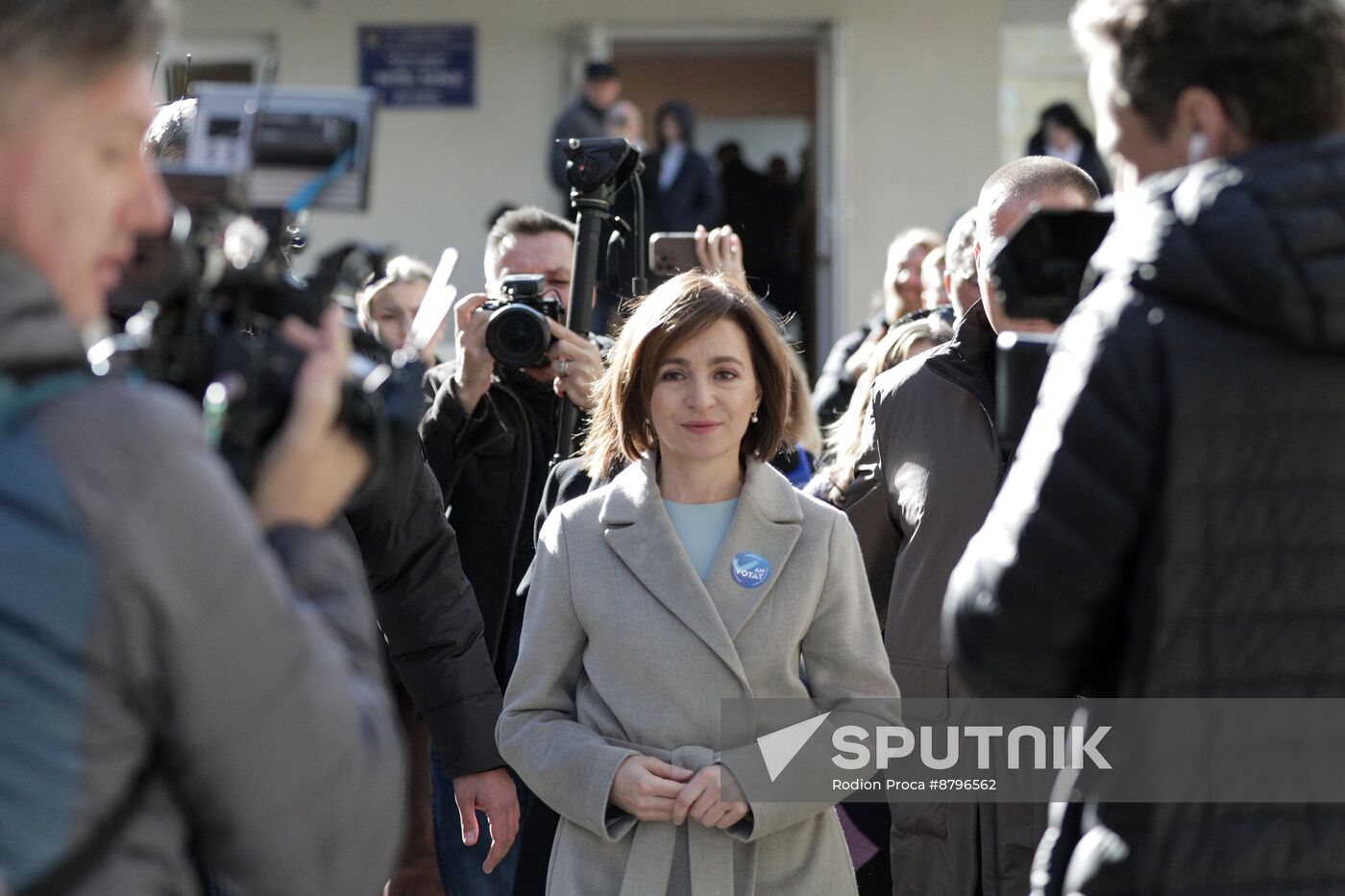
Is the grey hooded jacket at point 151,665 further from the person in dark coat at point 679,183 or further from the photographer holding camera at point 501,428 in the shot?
the person in dark coat at point 679,183

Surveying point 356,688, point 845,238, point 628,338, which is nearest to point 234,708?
point 356,688

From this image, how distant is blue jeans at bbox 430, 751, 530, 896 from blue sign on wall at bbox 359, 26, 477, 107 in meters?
5.88

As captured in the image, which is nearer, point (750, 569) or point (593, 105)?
point (750, 569)

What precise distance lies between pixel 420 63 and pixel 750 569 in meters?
7.16

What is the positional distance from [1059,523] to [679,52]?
877 centimetres

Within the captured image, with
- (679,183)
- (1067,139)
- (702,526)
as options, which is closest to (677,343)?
(702,526)

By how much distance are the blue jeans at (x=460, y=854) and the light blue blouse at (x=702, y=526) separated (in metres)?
1.62

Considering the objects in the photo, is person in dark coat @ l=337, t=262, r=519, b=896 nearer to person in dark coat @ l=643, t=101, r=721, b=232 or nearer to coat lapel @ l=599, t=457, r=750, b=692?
coat lapel @ l=599, t=457, r=750, b=692

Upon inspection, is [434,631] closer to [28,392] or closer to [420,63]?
[28,392]

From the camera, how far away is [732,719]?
9.91 ft

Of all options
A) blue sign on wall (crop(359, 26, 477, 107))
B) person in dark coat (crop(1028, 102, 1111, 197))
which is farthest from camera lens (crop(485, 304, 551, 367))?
person in dark coat (crop(1028, 102, 1111, 197))

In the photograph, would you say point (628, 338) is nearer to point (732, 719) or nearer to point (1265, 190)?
point (732, 719)

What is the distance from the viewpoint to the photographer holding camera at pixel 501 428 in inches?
164

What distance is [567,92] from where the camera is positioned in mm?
9781
